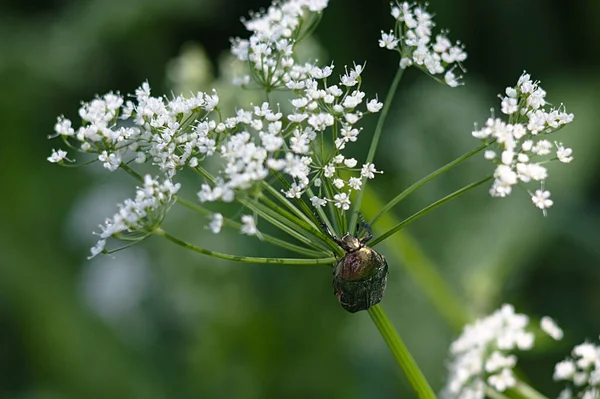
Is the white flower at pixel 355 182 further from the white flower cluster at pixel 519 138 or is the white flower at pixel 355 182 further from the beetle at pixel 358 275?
the white flower cluster at pixel 519 138

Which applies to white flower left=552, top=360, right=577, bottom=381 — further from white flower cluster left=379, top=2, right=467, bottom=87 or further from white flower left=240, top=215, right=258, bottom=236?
white flower left=240, top=215, right=258, bottom=236

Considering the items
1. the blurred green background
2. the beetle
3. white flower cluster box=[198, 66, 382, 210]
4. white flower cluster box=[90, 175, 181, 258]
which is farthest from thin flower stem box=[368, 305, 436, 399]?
the blurred green background

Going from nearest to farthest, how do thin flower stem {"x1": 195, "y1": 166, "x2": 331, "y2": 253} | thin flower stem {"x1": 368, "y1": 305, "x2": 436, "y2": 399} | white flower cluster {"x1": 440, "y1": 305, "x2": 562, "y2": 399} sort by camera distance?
thin flower stem {"x1": 195, "y1": 166, "x2": 331, "y2": 253} < thin flower stem {"x1": 368, "y1": 305, "x2": 436, "y2": 399} < white flower cluster {"x1": 440, "y1": 305, "x2": 562, "y2": 399}

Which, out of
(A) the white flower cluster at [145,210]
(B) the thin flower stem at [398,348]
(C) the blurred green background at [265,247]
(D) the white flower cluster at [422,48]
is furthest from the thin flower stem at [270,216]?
(C) the blurred green background at [265,247]

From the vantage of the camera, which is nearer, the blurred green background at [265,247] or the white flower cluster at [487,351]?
the white flower cluster at [487,351]

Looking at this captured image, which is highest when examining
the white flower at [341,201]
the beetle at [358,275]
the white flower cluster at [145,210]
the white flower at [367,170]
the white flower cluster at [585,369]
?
the white flower cluster at [145,210]

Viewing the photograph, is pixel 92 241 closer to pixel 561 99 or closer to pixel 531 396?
pixel 561 99

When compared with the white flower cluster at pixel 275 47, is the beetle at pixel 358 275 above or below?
below
